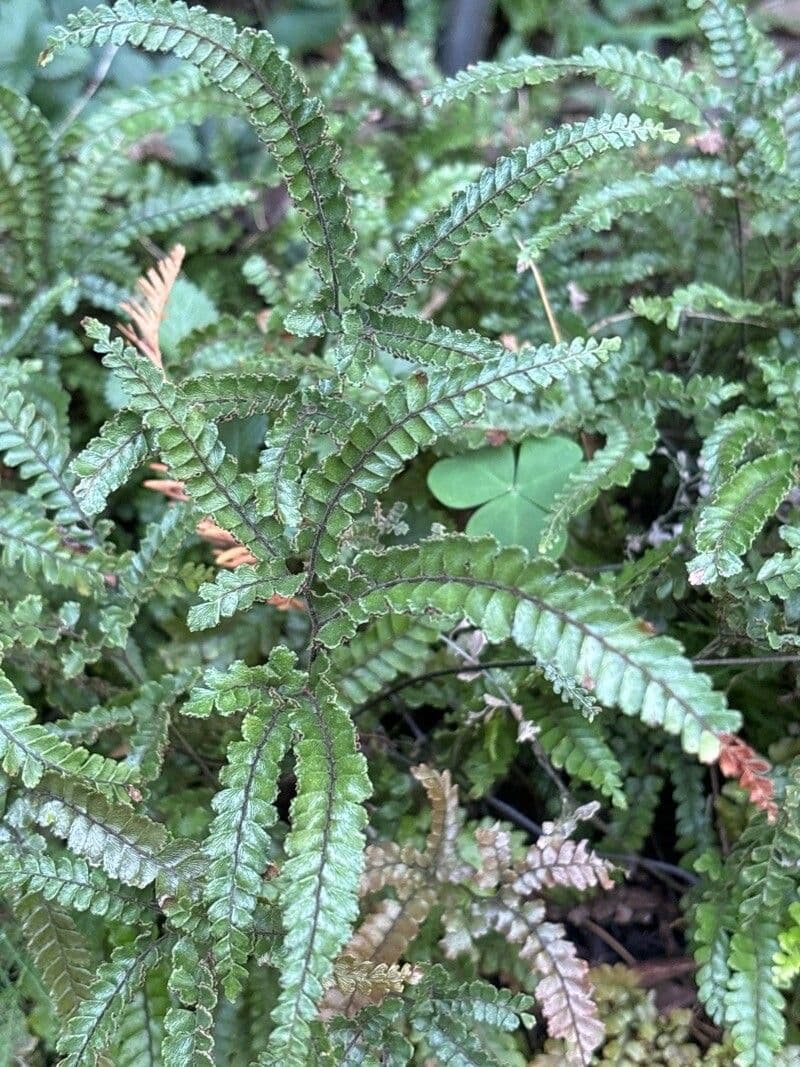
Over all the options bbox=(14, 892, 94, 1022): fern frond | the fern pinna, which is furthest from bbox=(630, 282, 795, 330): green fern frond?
bbox=(14, 892, 94, 1022): fern frond

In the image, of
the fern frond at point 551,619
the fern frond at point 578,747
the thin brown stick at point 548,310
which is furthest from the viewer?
the thin brown stick at point 548,310

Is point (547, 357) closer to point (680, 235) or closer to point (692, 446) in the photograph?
point (692, 446)

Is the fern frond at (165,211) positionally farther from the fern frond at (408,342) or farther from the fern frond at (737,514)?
the fern frond at (737,514)

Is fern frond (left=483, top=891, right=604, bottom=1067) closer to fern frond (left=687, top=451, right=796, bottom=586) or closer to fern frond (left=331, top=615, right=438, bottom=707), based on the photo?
fern frond (left=331, top=615, right=438, bottom=707)

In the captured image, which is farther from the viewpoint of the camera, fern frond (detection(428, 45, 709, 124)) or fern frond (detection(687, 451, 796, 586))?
fern frond (detection(428, 45, 709, 124))

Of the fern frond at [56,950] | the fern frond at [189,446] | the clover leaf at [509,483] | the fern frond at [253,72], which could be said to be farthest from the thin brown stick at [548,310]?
the fern frond at [56,950]

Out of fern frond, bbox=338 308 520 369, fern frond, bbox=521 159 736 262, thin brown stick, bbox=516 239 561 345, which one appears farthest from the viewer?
thin brown stick, bbox=516 239 561 345
